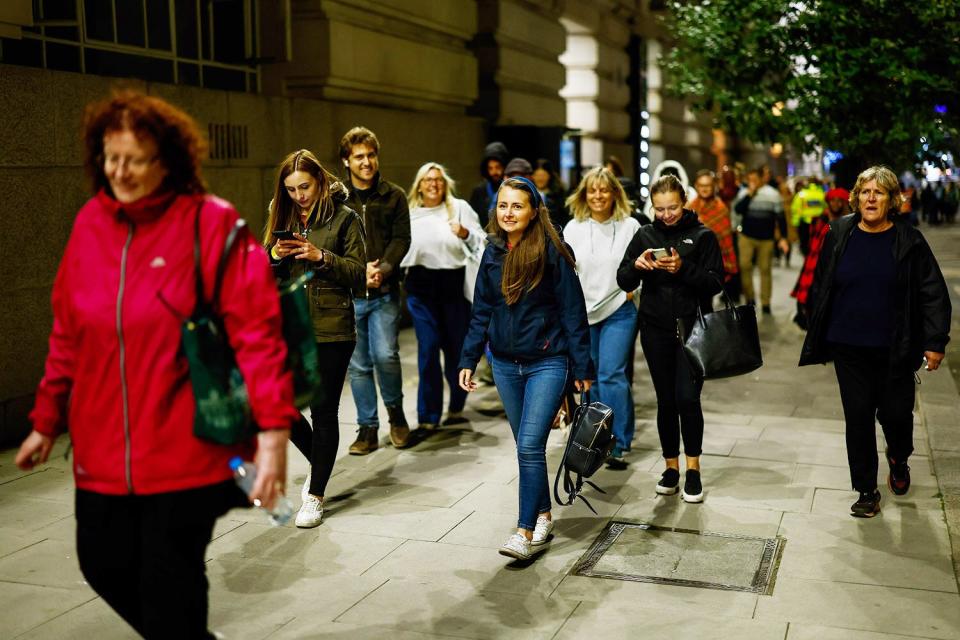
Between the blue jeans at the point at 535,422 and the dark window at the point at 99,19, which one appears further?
the dark window at the point at 99,19

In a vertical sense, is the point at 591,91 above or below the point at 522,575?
above

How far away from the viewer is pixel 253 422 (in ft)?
10.8

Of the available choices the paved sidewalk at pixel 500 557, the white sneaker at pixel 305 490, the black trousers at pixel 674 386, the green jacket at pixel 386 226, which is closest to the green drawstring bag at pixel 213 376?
the paved sidewalk at pixel 500 557

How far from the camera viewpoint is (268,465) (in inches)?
128

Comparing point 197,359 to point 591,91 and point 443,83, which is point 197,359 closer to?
point 443,83

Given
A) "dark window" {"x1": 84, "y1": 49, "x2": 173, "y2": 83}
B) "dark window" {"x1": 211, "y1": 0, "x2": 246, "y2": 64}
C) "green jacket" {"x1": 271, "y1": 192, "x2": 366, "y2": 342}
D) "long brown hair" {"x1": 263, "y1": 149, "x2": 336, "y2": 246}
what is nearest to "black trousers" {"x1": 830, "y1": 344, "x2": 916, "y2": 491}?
"green jacket" {"x1": 271, "y1": 192, "x2": 366, "y2": 342}

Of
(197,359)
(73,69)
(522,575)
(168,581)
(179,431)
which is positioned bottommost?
(522,575)

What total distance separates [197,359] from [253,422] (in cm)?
24

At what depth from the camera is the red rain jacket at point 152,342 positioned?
→ 3.22m

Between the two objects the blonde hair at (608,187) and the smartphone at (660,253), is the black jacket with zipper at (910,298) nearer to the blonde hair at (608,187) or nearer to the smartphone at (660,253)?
the smartphone at (660,253)

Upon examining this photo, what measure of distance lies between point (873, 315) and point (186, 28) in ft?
22.9

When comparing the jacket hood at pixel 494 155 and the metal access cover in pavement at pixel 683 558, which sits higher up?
the jacket hood at pixel 494 155

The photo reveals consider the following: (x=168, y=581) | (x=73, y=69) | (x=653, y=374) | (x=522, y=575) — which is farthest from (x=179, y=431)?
(x=73, y=69)

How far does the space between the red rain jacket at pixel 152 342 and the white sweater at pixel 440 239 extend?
5.09 meters
